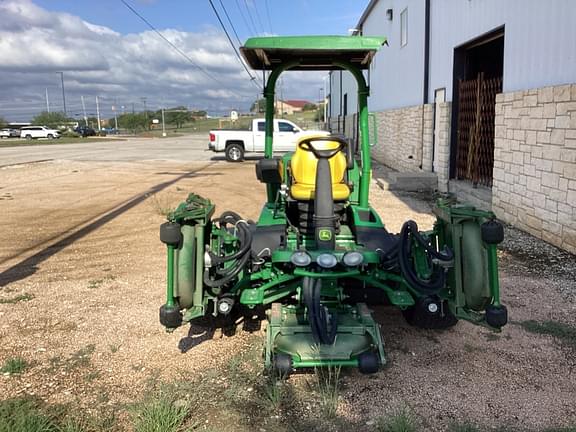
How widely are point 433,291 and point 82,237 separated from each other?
6335 mm

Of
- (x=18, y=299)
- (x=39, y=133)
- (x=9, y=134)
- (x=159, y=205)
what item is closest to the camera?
(x=18, y=299)

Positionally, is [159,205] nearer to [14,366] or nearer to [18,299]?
[18,299]

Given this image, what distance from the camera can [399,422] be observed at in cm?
314

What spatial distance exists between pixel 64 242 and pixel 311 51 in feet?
17.2

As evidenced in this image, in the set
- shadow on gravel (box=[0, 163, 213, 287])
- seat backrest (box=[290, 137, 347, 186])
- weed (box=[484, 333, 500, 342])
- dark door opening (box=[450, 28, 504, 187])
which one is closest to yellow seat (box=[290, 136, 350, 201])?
seat backrest (box=[290, 137, 347, 186])

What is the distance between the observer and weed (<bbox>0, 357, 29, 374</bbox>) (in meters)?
3.97

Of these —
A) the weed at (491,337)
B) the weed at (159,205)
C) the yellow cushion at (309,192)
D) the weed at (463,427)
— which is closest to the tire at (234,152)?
the weed at (159,205)

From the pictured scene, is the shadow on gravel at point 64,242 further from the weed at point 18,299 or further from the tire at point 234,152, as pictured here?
the tire at point 234,152

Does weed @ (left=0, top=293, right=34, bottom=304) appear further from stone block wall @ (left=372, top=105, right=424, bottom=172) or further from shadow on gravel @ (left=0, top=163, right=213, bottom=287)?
stone block wall @ (left=372, top=105, right=424, bottom=172)

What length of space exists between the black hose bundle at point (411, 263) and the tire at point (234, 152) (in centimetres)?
1899

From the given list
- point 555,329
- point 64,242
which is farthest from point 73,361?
point 64,242

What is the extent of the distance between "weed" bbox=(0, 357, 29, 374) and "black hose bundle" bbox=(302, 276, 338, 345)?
7.22 feet

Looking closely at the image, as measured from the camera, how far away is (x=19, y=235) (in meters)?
8.66

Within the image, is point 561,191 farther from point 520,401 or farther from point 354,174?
point 520,401
